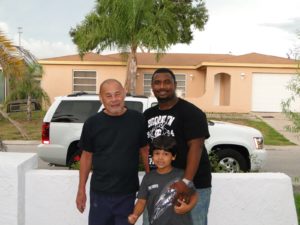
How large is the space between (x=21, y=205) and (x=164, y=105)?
6.65 feet

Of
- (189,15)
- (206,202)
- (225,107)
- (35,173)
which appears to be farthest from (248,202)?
(189,15)

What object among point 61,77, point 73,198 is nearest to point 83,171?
point 73,198

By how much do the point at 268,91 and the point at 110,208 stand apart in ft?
81.5

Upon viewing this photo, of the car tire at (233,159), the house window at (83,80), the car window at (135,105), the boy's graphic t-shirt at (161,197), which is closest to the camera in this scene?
the boy's graphic t-shirt at (161,197)

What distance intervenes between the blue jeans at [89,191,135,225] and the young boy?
0.20 meters

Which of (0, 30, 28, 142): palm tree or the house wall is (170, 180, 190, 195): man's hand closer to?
(0, 30, 28, 142): palm tree

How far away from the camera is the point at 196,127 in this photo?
3201mm

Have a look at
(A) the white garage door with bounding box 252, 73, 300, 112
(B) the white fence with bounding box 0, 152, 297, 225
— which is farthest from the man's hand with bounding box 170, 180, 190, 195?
(A) the white garage door with bounding box 252, 73, 300, 112

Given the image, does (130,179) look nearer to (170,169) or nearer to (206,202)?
(170,169)

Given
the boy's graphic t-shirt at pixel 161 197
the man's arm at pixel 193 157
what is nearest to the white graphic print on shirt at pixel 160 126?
the man's arm at pixel 193 157

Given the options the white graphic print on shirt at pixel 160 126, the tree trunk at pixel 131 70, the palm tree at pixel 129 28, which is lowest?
the white graphic print on shirt at pixel 160 126

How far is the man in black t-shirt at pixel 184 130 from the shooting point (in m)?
3.20

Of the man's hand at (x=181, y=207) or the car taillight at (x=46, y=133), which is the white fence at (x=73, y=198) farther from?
the car taillight at (x=46, y=133)

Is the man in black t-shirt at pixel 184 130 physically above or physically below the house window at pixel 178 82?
below
